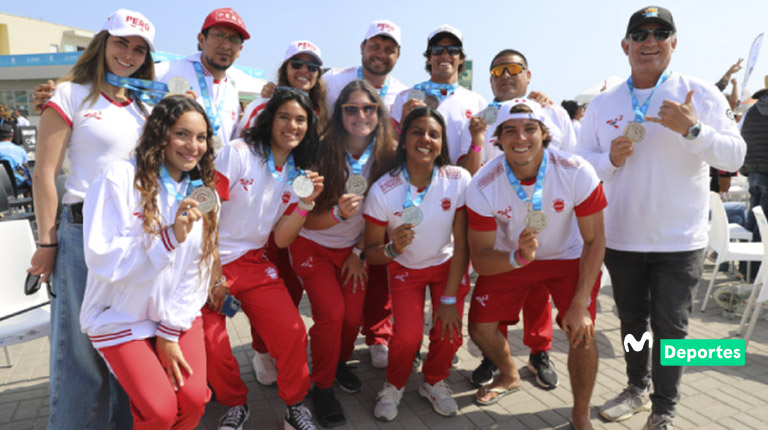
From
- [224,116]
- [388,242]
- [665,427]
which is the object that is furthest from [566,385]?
[224,116]

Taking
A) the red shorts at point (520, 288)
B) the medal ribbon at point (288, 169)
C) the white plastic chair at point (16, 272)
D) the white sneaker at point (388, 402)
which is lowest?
the white sneaker at point (388, 402)

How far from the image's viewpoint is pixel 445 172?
3818mm

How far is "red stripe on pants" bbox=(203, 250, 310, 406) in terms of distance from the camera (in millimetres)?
3367

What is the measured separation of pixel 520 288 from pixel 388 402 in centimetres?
129

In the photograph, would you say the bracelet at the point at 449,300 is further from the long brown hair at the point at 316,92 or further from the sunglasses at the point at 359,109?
the long brown hair at the point at 316,92

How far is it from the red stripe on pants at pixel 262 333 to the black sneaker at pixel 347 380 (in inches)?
28.9

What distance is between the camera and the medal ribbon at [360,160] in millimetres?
3877

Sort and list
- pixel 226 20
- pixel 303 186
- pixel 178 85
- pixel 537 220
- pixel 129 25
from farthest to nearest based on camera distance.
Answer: pixel 226 20 < pixel 178 85 < pixel 303 186 < pixel 537 220 < pixel 129 25

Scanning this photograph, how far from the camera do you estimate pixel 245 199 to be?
137 inches

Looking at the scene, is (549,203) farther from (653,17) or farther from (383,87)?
(383,87)

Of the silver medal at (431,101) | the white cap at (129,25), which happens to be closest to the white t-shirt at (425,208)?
the silver medal at (431,101)

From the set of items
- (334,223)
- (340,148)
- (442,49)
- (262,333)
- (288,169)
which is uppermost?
(442,49)

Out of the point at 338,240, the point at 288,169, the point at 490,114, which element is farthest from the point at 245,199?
the point at 490,114

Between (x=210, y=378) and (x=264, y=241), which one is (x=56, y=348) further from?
(x=264, y=241)
